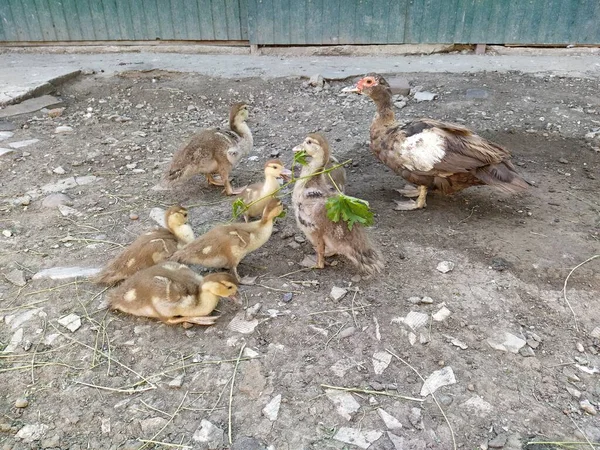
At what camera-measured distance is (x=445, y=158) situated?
4086mm

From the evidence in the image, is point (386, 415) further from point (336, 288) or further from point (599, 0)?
point (599, 0)

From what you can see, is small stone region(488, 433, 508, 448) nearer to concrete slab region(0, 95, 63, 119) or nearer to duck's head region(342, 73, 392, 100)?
duck's head region(342, 73, 392, 100)

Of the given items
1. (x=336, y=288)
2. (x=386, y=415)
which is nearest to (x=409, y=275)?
(x=336, y=288)

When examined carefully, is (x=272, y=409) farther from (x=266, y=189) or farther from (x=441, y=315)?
(x=266, y=189)

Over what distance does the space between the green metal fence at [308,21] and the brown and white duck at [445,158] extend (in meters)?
4.63

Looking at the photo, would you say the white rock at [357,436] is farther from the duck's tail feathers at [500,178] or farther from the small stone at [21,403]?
the duck's tail feathers at [500,178]

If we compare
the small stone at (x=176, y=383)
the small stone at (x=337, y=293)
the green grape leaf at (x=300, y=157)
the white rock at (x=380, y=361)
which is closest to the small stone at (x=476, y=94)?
the green grape leaf at (x=300, y=157)

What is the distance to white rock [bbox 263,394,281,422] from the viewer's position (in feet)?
8.62

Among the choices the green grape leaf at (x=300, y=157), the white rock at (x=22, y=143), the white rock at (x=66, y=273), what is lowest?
the white rock at (x=66, y=273)

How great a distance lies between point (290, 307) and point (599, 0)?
299 inches

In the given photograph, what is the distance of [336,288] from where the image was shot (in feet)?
11.4

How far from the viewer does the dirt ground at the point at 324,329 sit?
260 centimetres

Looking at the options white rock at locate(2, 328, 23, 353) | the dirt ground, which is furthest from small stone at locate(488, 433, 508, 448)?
white rock at locate(2, 328, 23, 353)

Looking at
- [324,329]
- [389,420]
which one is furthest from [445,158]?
[389,420]
